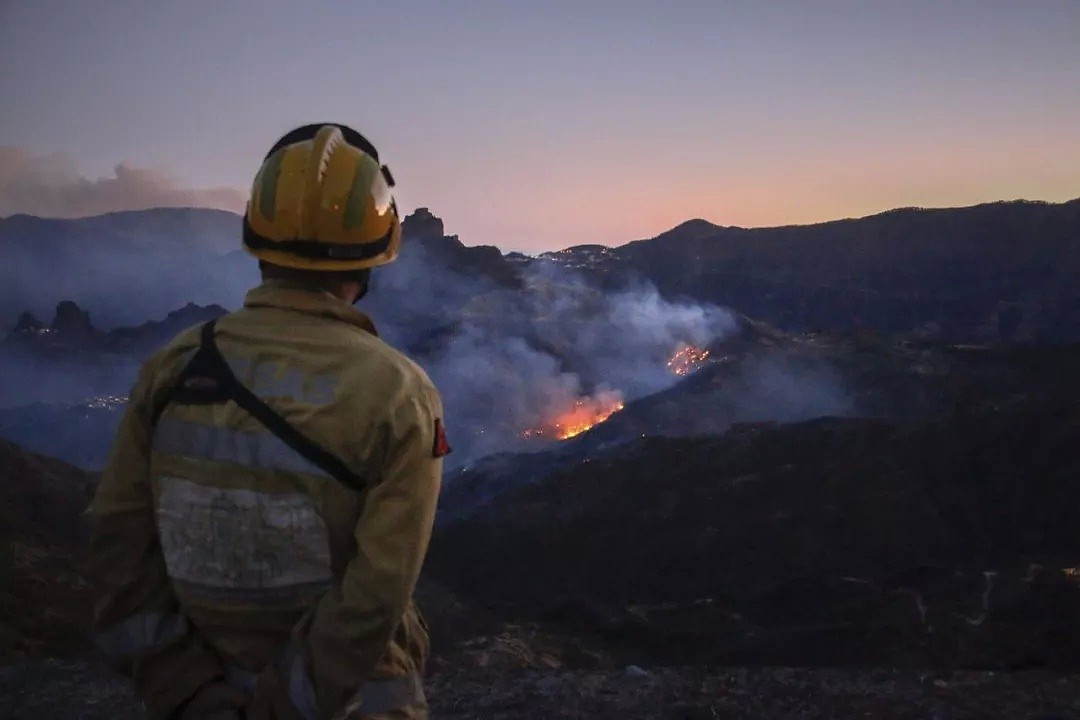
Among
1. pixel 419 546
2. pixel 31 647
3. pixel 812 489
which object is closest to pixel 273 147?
pixel 419 546

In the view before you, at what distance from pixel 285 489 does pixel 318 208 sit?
56cm

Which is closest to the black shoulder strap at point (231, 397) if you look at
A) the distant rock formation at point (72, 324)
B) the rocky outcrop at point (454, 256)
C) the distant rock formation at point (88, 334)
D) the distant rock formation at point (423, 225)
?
the distant rock formation at point (88, 334)

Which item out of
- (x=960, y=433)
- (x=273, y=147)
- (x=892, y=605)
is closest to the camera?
(x=273, y=147)

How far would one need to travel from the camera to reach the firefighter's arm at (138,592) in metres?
1.89

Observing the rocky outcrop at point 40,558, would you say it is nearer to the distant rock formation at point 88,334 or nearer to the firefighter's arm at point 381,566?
the firefighter's arm at point 381,566

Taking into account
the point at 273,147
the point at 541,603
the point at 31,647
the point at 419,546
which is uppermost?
the point at 273,147

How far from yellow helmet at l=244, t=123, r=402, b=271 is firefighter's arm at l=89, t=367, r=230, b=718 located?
0.39 m

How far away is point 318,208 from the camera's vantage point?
1.85 meters

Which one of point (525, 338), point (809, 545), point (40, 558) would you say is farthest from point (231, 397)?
point (525, 338)

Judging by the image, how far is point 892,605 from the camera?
14.8 meters

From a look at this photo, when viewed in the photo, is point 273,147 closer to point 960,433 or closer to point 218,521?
point 218,521

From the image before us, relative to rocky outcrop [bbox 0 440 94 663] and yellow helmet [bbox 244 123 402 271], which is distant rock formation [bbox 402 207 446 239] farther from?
yellow helmet [bbox 244 123 402 271]

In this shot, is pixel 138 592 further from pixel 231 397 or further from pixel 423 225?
pixel 423 225

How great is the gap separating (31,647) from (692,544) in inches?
477
